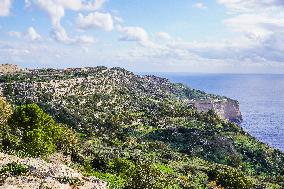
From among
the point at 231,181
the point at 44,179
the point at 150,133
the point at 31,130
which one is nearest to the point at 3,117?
the point at 31,130

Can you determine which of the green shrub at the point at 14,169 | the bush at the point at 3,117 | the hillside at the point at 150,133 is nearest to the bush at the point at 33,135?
the bush at the point at 3,117

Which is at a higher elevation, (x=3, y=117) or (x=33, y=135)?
(x=3, y=117)

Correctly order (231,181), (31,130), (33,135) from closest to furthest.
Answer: (33,135) → (31,130) → (231,181)

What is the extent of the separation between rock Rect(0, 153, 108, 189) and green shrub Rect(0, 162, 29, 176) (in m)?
0.57

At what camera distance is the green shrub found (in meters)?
40.3

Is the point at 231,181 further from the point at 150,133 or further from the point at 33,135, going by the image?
the point at 150,133

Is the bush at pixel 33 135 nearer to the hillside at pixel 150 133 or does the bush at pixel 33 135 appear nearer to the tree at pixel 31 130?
the tree at pixel 31 130

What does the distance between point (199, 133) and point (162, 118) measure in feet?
87.9

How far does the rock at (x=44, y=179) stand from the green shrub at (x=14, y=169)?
22.4 inches

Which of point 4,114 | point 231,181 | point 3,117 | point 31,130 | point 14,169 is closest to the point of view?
point 14,169

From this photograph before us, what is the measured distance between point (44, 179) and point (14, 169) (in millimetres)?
3060

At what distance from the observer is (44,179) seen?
1587 inches

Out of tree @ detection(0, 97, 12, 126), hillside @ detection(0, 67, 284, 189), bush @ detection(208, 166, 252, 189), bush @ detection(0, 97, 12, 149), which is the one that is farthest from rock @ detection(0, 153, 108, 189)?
hillside @ detection(0, 67, 284, 189)

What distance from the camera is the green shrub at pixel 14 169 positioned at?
40312mm
